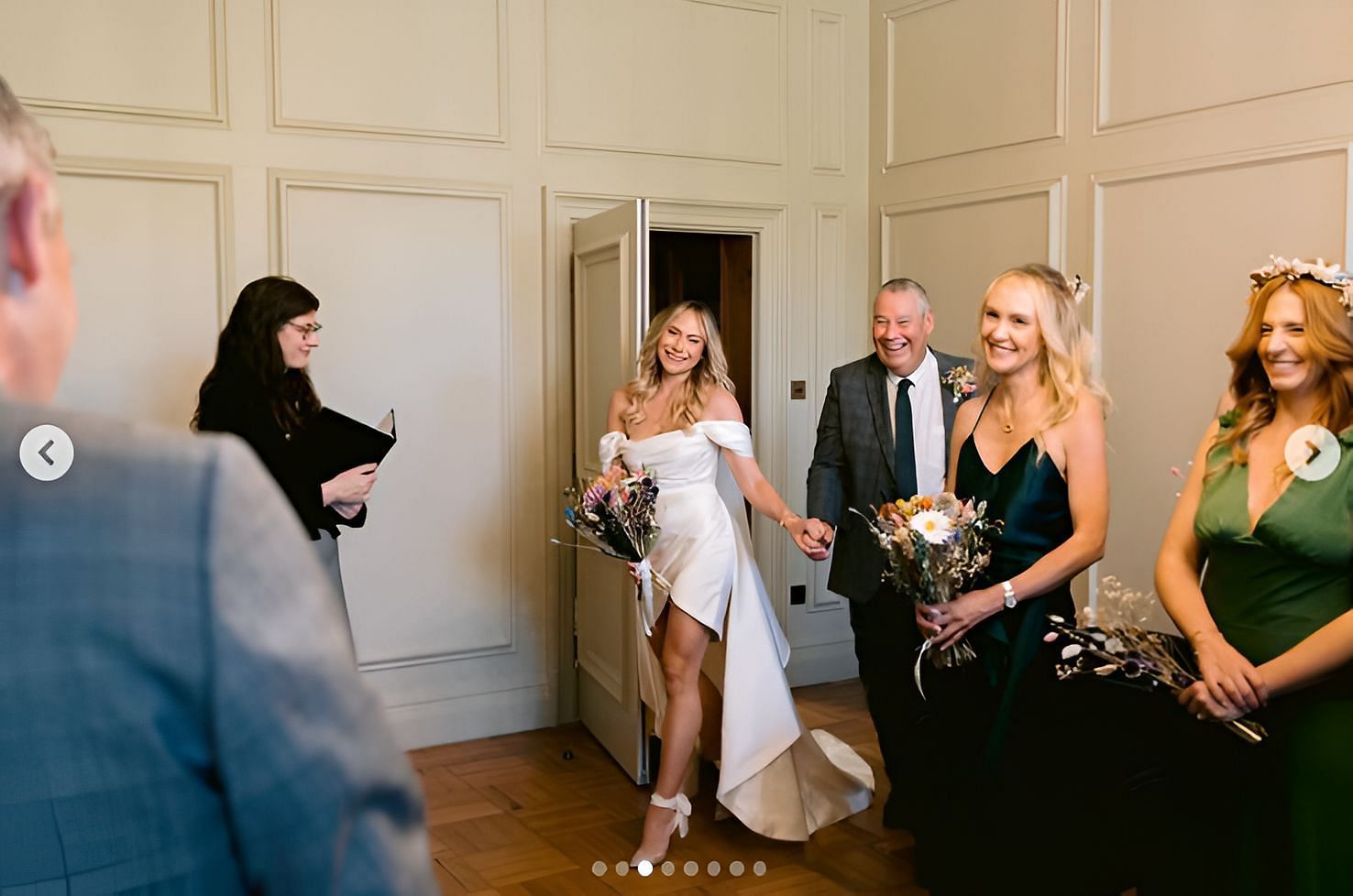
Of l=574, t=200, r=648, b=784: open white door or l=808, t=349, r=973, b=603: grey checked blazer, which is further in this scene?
l=574, t=200, r=648, b=784: open white door

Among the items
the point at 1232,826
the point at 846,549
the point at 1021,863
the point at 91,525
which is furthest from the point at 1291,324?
the point at 91,525

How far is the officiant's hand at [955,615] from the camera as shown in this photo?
313 centimetres

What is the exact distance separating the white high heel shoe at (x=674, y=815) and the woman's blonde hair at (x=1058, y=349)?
1.78 m

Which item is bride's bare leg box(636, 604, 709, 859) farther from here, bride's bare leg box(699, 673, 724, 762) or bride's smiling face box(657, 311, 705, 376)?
bride's smiling face box(657, 311, 705, 376)

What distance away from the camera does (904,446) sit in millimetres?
4332

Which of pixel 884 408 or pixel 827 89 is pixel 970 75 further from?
pixel 884 408

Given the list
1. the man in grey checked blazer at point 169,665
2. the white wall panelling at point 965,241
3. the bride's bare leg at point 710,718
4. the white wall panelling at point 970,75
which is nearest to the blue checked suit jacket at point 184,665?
the man in grey checked blazer at point 169,665

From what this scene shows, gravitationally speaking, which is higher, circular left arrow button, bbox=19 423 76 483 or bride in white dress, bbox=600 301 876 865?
circular left arrow button, bbox=19 423 76 483

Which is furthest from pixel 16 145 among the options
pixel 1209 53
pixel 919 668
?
pixel 1209 53

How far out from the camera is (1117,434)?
15.8 ft

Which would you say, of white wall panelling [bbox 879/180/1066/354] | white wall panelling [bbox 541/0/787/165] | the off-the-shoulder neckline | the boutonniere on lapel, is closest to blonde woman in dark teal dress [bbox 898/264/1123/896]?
the boutonniere on lapel

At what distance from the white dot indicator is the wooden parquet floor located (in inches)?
74.6

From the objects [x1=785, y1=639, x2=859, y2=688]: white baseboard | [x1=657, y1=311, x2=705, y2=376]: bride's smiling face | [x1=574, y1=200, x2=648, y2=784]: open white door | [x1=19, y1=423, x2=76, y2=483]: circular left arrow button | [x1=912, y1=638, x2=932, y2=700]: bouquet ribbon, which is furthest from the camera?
[x1=785, y1=639, x2=859, y2=688]: white baseboard

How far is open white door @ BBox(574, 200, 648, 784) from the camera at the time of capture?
180 inches
